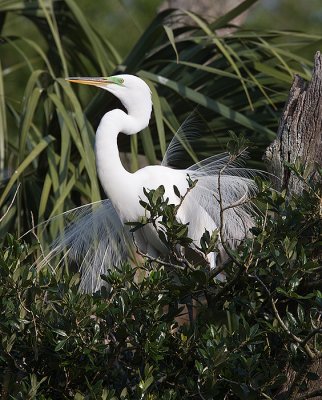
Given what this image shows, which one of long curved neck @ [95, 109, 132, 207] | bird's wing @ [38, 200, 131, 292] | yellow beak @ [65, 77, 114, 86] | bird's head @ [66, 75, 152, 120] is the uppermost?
yellow beak @ [65, 77, 114, 86]

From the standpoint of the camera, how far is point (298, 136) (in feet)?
8.68

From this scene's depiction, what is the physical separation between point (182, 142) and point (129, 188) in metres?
0.25

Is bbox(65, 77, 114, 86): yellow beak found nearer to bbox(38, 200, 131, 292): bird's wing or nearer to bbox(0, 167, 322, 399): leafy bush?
bbox(38, 200, 131, 292): bird's wing

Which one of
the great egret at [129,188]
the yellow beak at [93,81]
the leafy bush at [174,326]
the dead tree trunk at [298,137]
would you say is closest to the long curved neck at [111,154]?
the great egret at [129,188]

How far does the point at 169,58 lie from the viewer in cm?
407

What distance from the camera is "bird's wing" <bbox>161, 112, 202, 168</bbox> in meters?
3.39

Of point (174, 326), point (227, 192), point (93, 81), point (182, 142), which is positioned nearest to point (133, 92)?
point (93, 81)

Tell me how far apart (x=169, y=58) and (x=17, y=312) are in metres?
2.09

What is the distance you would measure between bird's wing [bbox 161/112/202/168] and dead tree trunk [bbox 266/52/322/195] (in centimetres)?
70

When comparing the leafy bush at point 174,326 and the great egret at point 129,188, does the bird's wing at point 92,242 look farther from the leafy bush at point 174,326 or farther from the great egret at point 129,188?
the leafy bush at point 174,326

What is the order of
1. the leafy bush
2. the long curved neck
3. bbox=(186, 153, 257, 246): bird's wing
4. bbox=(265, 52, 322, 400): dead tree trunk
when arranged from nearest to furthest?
the leafy bush → bbox=(265, 52, 322, 400): dead tree trunk → bbox=(186, 153, 257, 246): bird's wing → the long curved neck

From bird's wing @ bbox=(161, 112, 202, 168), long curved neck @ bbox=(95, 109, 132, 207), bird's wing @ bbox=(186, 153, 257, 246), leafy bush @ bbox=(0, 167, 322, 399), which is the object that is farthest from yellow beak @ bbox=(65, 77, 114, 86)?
leafy bush @ bbox=(0, 167, 322, 399)

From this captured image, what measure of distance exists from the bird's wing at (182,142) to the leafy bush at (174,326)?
115 cm

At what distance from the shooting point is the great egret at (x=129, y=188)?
10.6 ft
